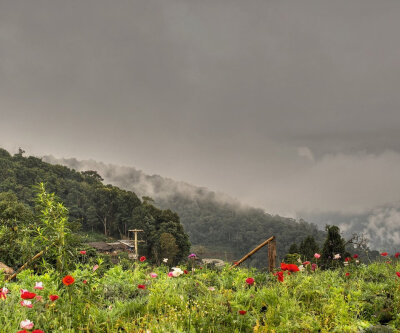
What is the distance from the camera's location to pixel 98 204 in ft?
226

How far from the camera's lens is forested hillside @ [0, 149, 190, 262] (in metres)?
49.2

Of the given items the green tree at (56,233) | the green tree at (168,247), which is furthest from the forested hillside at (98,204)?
the green tree at (56,233)

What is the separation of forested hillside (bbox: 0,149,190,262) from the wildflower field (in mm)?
41907

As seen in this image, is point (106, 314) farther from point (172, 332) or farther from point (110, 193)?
point (110, 193)

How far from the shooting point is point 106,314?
3.38 metres

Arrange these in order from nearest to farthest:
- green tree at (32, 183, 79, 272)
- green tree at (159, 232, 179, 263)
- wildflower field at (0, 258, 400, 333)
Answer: wildflower field at (0, 258, 400, 333)
green tree at (32, 183, 79, 272)
green tree at (159, 232, 179, 263)

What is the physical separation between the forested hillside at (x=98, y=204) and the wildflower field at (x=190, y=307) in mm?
41907

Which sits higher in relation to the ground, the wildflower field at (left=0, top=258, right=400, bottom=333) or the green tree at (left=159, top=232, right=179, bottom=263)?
the wildflower field at (left=0, top=258, right=400, bottom=333)

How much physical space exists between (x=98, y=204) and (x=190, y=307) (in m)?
69.4

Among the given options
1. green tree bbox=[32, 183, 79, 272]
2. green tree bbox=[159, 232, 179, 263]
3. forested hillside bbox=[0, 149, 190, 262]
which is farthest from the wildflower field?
forested hillside bbox=[0, 149, 190, 262]

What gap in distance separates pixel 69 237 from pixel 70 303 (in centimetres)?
90

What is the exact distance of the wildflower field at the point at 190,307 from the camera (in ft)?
10.1

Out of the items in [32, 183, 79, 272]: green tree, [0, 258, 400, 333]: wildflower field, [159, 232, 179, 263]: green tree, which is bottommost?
[159, 232, 179, 263]: green tree

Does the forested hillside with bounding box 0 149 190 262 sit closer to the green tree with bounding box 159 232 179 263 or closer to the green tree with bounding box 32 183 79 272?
the green tree with bounding box 159 232 179 263
